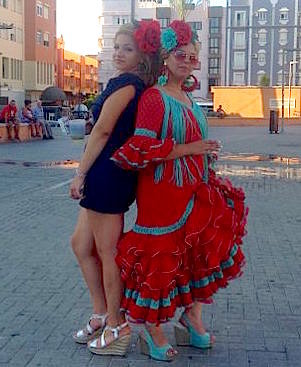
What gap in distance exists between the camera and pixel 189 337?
4.14 metres

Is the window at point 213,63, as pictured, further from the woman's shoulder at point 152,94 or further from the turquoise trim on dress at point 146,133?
the turquoise trim on dress at point 146,133

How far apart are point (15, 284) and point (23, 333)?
4.12ft

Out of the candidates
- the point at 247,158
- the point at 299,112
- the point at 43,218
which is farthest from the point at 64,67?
the point at 43,218

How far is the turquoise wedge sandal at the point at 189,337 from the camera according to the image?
4.10 metres

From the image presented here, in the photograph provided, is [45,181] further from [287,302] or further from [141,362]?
[141,362]

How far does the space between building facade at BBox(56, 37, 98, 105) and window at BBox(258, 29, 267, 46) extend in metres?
25.9

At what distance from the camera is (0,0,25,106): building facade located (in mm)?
61812

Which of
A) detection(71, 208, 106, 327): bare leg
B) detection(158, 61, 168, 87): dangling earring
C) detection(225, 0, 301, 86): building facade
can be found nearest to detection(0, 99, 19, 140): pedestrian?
detection(71, 208, 106, 327): bare leg

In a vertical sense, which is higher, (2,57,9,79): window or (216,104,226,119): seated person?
→ (2,57,9,79): window

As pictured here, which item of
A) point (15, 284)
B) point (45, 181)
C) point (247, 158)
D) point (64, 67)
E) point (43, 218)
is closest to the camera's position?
point (15, 284)

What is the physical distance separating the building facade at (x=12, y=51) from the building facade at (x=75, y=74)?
57.9 ft

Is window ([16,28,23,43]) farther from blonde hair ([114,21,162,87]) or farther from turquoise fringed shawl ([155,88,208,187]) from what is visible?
turquoise fringed shawl ([155,88,208,187])

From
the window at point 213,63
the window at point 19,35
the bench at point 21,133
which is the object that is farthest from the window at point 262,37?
the bench at point 21,133

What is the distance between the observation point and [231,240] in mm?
3855
